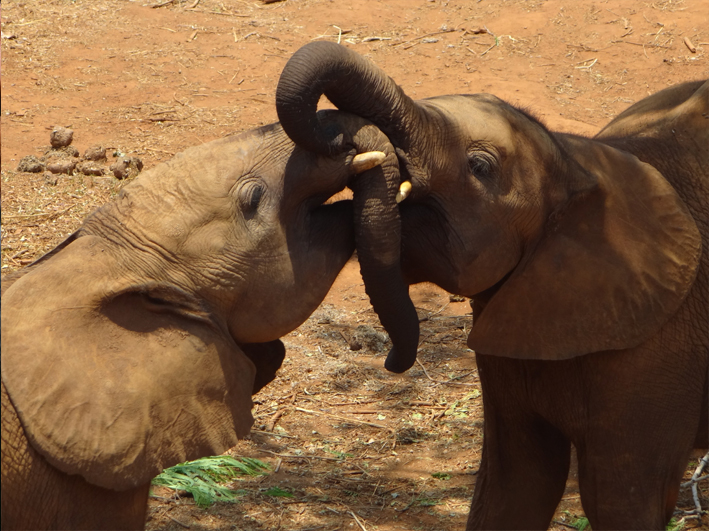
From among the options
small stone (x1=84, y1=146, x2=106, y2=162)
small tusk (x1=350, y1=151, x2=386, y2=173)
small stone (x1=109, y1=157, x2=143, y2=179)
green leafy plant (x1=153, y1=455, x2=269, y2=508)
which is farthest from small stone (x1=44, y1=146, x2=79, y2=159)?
small tusk (x1=350, y1=151, x2=386, y2=173)

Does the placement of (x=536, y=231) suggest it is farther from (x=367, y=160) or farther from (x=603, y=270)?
(x=367, y=160)

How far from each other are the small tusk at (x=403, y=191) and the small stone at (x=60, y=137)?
6.73m

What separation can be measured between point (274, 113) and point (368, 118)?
304 inches

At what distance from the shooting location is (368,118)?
10.3ft

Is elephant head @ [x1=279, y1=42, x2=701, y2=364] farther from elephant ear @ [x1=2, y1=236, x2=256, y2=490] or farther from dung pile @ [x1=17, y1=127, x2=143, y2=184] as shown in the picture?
dung pile @ [x1=17, y1=127, x2=143, y2=184]

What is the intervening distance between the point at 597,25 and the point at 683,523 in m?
9.62

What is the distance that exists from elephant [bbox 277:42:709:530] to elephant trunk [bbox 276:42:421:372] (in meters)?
0.01

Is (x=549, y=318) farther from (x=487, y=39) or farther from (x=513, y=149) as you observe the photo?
(x=487, y=39)

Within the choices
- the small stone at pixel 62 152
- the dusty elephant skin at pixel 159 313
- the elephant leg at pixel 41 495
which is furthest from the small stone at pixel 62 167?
the elephant leg at pixel 41 495

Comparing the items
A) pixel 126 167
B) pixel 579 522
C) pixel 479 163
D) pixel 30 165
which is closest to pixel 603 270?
pixel 479 163

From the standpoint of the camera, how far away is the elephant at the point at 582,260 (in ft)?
10.6

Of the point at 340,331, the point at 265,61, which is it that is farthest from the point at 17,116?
the point at 340,331

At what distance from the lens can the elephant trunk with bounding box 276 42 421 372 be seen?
2.92 metres

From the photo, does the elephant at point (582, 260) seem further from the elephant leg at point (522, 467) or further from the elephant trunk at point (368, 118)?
the elephant leg at point (522, 467)
